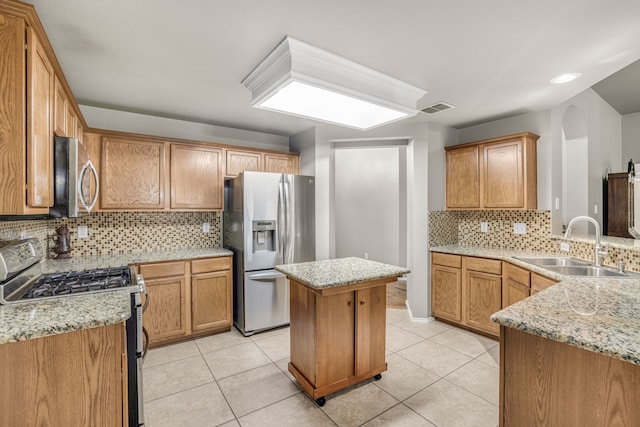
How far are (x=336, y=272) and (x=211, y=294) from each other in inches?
66.5

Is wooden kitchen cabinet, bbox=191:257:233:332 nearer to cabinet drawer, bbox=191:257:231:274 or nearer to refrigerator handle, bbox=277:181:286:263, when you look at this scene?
cabinet drawer, bbox=191:257:231:274

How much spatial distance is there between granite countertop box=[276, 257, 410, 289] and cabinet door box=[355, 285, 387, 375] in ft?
0.52

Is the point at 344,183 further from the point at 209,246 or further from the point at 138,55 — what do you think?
the point at 138,55

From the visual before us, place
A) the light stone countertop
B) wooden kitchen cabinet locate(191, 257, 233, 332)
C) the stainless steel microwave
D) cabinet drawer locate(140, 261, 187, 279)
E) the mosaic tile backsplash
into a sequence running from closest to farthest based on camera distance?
the light stone countertop
the stainless steel microwave
cabinet drawer locate(140, 261, 187, 279)
the mosaic tile backsplash
wooden kitchen cabinet locate(191, 257, 233, 332)

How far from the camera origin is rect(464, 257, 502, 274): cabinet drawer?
309 cm

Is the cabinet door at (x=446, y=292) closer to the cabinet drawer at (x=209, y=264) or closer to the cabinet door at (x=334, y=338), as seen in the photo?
the cabinet door at (x=334, y=338)

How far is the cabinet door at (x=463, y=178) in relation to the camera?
11.6 feet

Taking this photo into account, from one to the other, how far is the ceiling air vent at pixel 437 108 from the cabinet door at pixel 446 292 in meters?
1.77

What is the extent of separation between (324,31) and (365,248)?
15.3ft

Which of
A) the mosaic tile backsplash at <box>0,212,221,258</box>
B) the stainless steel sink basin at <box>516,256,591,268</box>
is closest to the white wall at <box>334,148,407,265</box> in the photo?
the stainless steel sink basin at <box>516,256,591,268</box>

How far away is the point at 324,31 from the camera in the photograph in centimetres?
181

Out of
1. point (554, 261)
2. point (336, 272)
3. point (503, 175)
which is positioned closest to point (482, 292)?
point (554, 261)

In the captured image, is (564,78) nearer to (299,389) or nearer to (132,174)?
(299,389)

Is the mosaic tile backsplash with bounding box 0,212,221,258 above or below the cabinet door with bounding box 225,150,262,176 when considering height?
below
